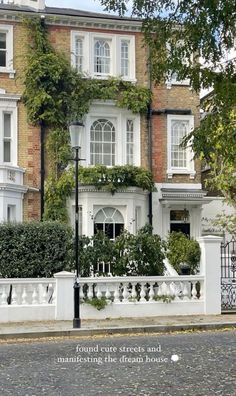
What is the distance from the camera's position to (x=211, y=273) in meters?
17.3

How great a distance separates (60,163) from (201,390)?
56.7 ft

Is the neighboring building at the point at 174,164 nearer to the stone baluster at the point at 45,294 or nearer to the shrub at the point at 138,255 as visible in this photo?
the shrub at the point at 138,255

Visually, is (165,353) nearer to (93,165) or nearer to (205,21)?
(205,21)

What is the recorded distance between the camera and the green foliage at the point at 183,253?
18812 mm

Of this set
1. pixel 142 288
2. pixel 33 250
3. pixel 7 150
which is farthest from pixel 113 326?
pixel 7 150

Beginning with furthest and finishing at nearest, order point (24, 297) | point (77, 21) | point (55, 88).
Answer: point (77, 21) → point (55, 88) → point (24, 297)

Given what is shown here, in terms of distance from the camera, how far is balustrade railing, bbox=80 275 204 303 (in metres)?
16.4

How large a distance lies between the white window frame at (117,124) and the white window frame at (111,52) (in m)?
1.27

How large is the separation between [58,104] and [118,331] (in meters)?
12.3

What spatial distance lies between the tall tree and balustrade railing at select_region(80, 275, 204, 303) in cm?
796

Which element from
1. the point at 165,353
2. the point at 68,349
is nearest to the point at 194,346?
the point at 165,353

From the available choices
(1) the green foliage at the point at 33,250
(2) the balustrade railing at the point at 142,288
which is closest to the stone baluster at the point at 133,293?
(2) the balustrade railing at the point at 142,288

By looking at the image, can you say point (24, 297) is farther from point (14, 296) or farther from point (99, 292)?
point (99, 292)

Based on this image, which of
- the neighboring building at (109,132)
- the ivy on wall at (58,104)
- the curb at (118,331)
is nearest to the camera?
the curb at (118,331)
